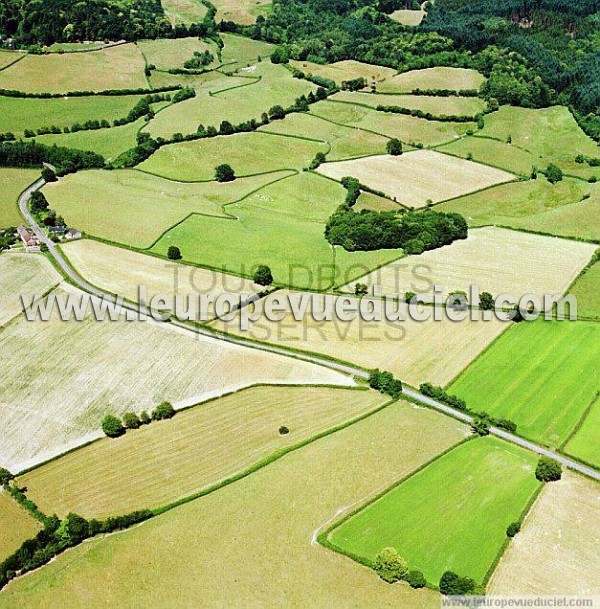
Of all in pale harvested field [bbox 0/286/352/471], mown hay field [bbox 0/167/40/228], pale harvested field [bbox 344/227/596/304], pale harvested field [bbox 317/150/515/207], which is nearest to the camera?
pale harvested field [bbox 0/286/352/471]

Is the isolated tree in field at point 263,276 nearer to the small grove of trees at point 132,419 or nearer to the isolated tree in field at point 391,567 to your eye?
the small grove of trees at point 132,419

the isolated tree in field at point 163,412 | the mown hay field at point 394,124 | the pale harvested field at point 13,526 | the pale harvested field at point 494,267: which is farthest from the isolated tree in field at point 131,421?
the mown hay field at point 394,124

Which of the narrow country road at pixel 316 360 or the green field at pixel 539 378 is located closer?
the narrow country road at pixel 316 360

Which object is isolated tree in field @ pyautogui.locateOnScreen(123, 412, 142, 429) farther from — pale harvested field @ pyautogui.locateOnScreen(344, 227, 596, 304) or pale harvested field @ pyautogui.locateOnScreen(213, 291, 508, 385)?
pale harvested field @ pyautogui.locateOnScreen(344, 227, 596, 304)

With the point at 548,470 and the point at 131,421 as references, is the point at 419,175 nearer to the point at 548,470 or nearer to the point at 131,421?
the point at 548,470

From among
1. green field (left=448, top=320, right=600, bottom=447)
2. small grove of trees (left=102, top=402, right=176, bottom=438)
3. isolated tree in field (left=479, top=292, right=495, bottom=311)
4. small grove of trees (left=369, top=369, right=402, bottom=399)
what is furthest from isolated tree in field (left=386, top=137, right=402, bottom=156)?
small grove of trees (left=102, top=402, right=176, bottom=438)

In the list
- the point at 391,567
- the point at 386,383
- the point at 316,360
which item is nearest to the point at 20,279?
the point at 316,360
